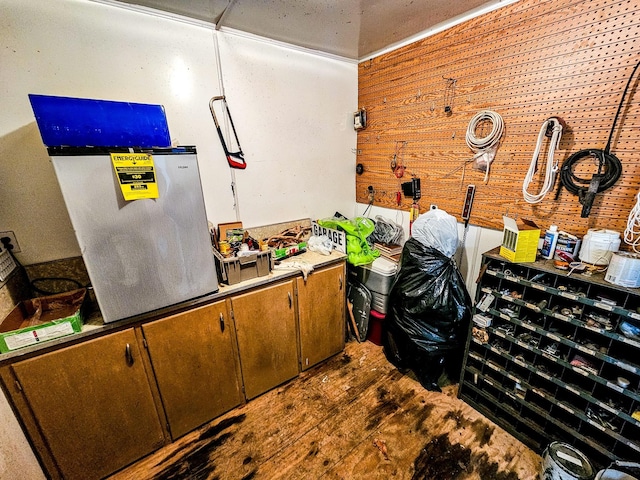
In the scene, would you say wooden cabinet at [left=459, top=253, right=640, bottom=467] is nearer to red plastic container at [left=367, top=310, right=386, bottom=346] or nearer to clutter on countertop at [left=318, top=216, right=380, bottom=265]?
red plastic container at [left=367, top=310, right=386, bottom=346]

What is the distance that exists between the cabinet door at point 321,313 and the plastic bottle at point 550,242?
127cm

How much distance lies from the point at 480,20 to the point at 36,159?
2.80 metres

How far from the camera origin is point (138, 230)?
4.02 feet

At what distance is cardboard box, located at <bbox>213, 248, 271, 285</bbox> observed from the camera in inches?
63.1

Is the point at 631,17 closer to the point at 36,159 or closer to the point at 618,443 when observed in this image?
the point at 618,443

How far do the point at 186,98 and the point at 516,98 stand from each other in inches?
84.2

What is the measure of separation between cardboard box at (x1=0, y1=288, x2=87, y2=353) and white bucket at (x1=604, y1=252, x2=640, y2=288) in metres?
2.43


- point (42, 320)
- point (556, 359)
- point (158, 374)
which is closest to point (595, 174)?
point (556, 359)

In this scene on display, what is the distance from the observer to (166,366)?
4.79 feet

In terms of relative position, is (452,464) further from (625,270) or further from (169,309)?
(169,309)

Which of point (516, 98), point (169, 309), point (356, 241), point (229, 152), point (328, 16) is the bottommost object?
point (169, 309)

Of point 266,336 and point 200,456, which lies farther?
point 266,336

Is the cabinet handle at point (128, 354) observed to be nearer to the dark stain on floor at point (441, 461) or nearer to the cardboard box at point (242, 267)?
the cardboard box at point (242, 267)

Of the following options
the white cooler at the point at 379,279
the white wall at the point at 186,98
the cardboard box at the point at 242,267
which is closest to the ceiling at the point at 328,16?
the white wall at the point at 186,98
